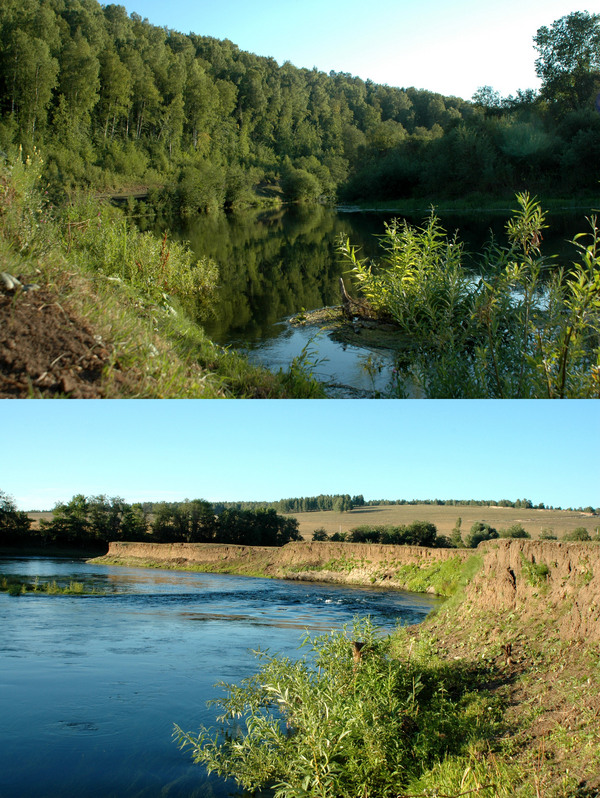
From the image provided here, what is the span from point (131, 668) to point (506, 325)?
707cm

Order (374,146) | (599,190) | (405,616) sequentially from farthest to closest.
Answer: (374,146), (599,190), (405,616)

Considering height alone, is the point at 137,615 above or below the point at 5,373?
below

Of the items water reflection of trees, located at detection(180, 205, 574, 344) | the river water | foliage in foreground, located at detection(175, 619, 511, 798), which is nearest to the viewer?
foliage in foreground, located at detection(175, 619, 511, 798)

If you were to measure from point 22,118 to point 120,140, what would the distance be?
16.0 metres

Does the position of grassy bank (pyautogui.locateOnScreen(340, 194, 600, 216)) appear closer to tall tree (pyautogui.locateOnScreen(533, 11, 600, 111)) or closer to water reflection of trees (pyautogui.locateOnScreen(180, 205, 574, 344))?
water reflection of trees (pyautogui.locateOnScreen(180, 205, 574, 344))

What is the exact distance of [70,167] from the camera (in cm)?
3334

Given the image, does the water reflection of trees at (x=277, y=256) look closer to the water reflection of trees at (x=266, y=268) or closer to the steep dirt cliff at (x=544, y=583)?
the water reflection of trees at (x=266, y=268)

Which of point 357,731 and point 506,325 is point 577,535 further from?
point 357,731

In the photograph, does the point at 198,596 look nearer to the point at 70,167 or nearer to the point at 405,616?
the point at 405,616

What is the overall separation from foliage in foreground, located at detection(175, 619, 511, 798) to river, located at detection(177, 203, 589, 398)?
8.61 feet

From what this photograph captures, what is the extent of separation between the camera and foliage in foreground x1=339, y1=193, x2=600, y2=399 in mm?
4551

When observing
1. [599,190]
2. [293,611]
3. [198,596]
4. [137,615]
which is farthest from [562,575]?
[599,190]

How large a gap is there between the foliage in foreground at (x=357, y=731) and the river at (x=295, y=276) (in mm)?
2625

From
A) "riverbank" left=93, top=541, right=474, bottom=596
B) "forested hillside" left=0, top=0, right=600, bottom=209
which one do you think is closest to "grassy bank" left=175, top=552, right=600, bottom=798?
"riverbank" left=93, top=541, right=474, bottom=596
